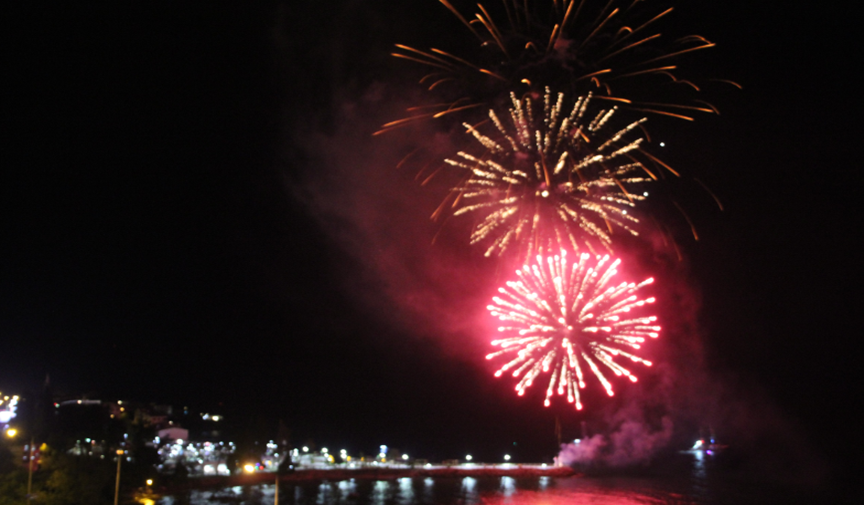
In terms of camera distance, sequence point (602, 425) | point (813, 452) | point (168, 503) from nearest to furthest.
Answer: point (168, 503), point (813, 452), point (602, 425)

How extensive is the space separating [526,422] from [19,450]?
145 ft

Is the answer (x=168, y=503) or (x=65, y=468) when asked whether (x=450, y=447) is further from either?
(x=65, y=468)

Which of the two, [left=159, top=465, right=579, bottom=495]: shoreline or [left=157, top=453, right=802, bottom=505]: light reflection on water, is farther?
[left=159, top=465, right=579, bottom=495]: shoreline

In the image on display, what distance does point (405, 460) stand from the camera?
47562mm

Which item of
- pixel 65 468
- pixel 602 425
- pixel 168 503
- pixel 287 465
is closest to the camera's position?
pixel 65 468

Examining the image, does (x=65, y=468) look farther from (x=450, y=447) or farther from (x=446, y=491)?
(x=450, y=447)

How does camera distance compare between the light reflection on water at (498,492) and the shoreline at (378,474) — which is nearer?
the light reflection on water at (498,492)

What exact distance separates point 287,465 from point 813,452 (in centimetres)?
3399

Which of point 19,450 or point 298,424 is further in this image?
point 298,424

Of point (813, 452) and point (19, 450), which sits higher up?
point (19, 450)

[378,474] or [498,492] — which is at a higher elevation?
[378,474]

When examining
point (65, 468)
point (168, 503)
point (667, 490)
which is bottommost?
point (667, 490)

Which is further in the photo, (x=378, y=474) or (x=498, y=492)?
(x=378, y=474)

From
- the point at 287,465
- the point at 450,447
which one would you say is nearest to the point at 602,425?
the point at 450,447
